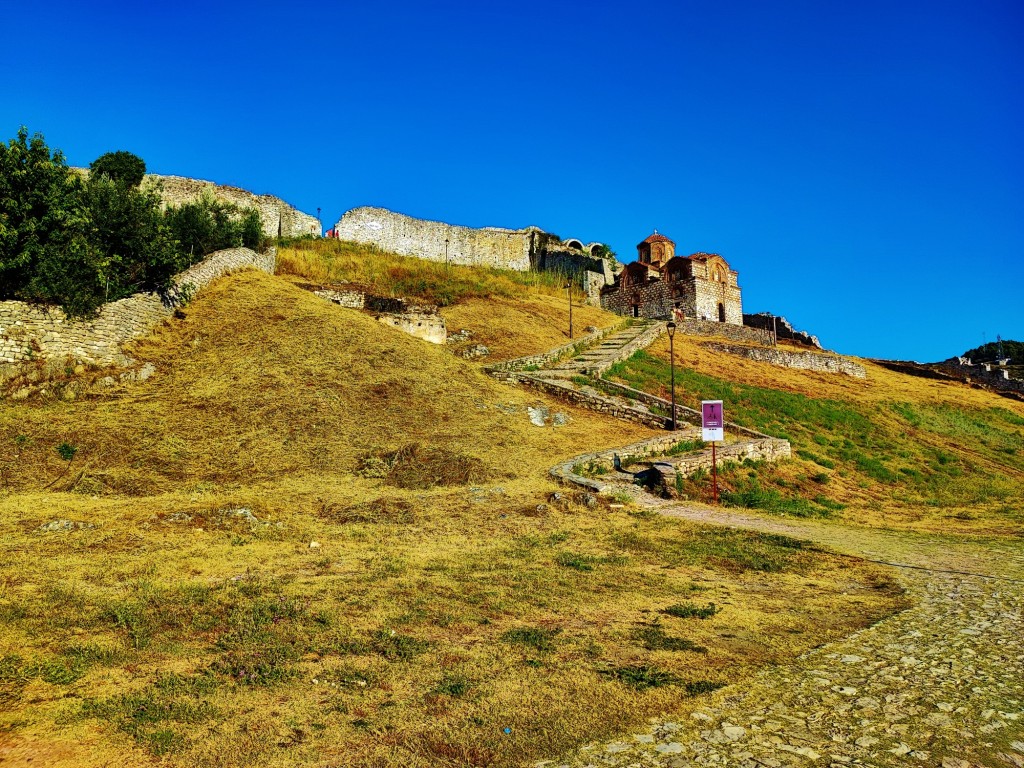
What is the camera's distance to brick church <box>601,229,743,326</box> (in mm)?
49656

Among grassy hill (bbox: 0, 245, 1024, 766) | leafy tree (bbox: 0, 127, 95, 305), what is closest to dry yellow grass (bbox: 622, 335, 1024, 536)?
grassy hill (bbox: 0, 245, 1024, 766)

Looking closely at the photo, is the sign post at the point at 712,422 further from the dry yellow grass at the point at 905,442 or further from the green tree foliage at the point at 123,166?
the green tree foliage at the point at 123,166

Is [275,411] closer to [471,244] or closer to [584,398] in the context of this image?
[584,398]

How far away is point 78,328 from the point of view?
56.3 feet

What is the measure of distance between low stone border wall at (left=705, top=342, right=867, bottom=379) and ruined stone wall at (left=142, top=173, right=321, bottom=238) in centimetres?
3228

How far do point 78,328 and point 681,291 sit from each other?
42.9m

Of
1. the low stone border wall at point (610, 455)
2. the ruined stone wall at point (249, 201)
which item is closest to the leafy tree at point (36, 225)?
the low stone border wall at point (610, 455)

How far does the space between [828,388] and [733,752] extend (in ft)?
110

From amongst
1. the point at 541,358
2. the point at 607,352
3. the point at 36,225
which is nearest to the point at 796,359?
the point at 607,352

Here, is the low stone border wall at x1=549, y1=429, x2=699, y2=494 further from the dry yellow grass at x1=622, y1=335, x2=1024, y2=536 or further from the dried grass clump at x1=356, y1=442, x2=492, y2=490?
the dry yellow grass at x1=622, y1=335, x2=1024, y2=536

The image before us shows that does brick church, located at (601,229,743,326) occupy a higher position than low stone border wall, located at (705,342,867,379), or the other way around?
brick church, located at (601,229,743,326)

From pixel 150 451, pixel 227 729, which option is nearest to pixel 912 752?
pixel 227 729

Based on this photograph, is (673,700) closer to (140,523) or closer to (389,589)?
(389,589)

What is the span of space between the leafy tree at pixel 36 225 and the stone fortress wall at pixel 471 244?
3213cm
